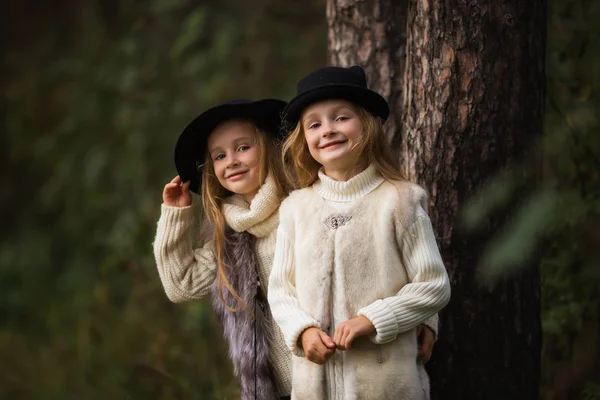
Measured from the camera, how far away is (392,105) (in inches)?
184

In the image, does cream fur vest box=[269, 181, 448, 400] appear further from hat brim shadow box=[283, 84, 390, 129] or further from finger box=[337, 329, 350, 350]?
hat brim shadow box=[283, 84, 390, 129]

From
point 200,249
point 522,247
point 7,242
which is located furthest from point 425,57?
point 7,242

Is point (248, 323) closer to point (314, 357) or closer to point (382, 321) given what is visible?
point (314, 357)

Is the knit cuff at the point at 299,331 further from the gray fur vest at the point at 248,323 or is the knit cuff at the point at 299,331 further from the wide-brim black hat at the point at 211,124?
the wide-brim black hat at the point at 211,124

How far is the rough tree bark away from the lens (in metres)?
3.66

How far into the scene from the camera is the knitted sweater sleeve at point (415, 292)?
3.01 m

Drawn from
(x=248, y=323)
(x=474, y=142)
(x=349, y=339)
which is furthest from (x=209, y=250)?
(x=474, y=142)

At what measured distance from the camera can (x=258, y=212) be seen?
366cm

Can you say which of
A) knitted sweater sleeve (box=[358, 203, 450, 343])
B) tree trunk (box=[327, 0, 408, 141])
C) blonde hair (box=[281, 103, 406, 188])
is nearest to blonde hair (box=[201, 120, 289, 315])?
blonde hair (box=[281, 103, 406, 188])

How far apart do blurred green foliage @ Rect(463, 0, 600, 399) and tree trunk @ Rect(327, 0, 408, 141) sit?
2.71 ft

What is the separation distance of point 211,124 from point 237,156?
0.19 m

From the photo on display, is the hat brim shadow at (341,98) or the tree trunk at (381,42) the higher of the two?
the tree trunk at (381,42)

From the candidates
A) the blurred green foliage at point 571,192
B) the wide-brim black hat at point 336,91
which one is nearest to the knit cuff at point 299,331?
the wide-brim black hat at point 336,91

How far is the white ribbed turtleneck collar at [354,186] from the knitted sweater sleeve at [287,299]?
0.26 metres
